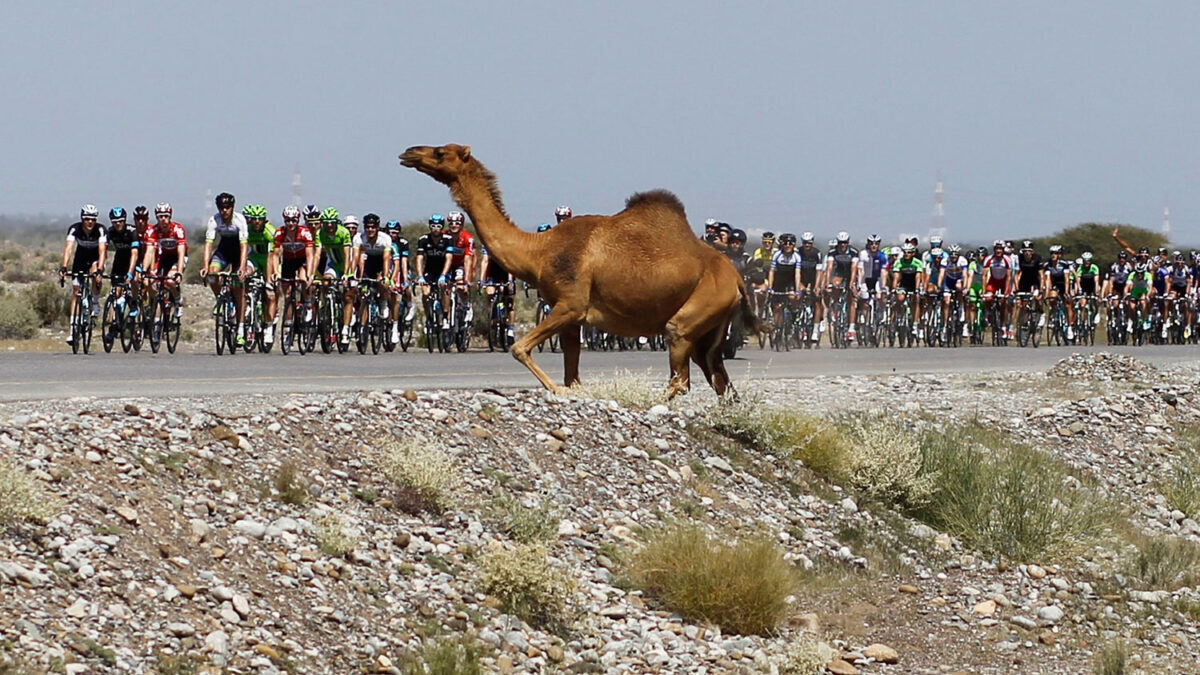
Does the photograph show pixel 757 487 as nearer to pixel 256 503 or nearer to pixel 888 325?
pixel 256 503

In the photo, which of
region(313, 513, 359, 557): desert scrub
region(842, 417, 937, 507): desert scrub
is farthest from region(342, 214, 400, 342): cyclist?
region(313, 513, 359, 557): desert scrub

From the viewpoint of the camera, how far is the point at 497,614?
10750 millimetres

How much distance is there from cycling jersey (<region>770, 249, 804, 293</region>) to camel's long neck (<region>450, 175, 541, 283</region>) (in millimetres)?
17337

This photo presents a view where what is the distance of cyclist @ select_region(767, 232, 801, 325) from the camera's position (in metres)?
33.2

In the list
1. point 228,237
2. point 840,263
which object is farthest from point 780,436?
point 840,263

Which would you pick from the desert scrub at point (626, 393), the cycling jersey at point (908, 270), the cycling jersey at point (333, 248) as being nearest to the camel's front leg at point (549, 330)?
the desert scrub at point (626, 393)

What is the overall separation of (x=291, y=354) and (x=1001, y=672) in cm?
1542

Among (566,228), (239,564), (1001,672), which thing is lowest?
(1001,672)

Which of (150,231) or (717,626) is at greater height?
(150,231)

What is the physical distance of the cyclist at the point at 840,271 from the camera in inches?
1344

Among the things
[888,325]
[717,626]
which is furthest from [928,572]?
[888,325]

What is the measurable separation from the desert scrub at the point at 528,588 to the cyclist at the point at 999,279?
3063 centimetres

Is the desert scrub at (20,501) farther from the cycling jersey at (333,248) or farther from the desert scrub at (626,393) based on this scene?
the cycling jersey at (333,248)

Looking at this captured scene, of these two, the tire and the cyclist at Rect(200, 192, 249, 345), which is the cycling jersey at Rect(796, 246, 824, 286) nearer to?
the cyclist at Rect(200, 192, 249, 345)
